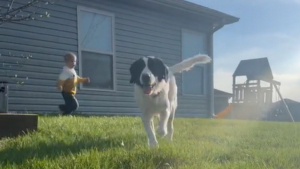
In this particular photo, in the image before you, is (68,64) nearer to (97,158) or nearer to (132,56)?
(132,56)

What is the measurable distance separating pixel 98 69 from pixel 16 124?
5.35 m

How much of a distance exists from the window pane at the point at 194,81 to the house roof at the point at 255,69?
7196 millimetres

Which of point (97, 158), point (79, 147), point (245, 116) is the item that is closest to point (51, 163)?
point (97, 158)

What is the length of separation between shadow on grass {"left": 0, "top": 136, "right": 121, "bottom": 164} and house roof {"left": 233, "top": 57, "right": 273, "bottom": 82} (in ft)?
52.4

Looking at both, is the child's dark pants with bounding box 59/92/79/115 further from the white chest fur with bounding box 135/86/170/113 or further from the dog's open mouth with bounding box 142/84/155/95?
the dog's open mouth with bounding box 142/84/155/95

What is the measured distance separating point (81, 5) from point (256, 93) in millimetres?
12387

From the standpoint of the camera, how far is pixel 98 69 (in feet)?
31.0

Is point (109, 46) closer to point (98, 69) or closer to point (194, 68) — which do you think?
point (98, 69)

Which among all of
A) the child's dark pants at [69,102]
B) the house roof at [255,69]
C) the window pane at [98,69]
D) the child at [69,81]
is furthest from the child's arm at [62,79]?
the house roof at [255,69]

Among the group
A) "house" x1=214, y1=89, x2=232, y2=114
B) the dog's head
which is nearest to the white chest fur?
the dog's head

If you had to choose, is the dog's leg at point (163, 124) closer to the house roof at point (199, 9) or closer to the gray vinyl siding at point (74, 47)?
the gray vinyl siding at point (74, 47)

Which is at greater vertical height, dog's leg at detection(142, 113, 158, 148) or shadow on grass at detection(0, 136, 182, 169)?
dog's leg at detection(142, 113, 158, 148)

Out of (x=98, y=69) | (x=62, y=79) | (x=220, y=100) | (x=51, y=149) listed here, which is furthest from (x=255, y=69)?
(x=51, y=149)

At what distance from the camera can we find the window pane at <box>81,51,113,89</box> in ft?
30.2
